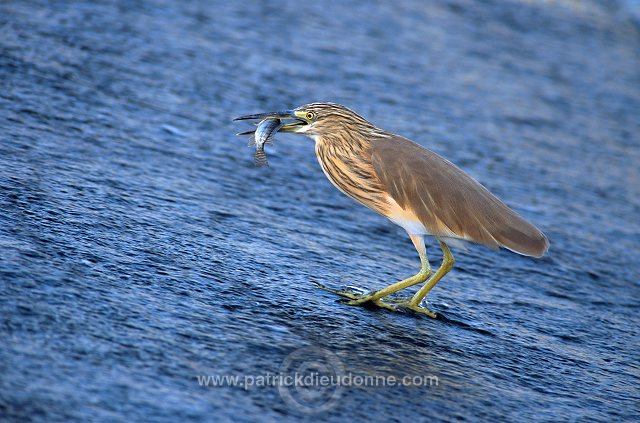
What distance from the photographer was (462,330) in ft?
15.1

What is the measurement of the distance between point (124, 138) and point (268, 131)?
4.60 ft

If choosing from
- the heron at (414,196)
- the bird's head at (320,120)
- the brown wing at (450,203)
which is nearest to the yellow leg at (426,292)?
the heron at (414,196)

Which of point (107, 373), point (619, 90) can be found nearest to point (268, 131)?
point (107, 373)

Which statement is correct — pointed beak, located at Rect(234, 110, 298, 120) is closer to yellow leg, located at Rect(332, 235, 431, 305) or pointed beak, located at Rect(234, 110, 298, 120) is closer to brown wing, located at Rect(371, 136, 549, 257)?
brown wing, located at Rect(371, 136, 549, 257)

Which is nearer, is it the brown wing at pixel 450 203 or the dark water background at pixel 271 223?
the dark water background at pixel 271 223

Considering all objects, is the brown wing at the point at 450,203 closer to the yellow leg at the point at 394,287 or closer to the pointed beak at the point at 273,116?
the yellow leg at the point at 394,287

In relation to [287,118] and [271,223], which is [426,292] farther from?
[287,118]

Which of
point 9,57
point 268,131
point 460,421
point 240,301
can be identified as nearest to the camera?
point 460,421

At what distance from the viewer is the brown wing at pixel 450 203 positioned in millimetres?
4613

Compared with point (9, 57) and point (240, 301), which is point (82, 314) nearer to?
point (240, 301)

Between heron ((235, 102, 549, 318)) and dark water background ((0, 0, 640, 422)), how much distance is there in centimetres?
22

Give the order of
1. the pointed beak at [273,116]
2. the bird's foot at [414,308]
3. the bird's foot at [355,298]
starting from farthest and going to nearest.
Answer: the pointed beak at [273,116] < the bird's foot at [414,308] < the bird's foot at [355,298]

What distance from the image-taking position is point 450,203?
15.4 feet

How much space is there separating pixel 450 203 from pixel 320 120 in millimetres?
935
